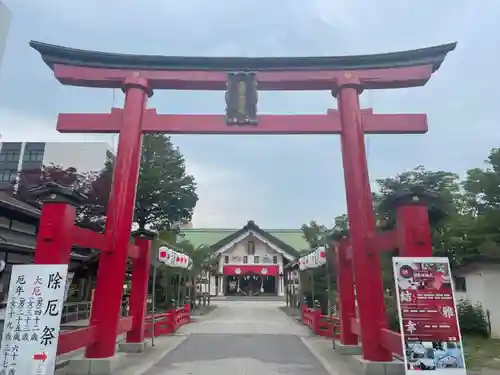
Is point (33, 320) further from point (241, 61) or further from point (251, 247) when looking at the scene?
point (251, 247)

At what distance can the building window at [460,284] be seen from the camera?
15.4m

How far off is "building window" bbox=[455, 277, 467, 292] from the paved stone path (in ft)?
19.3

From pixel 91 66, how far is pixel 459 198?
15957 millimetres

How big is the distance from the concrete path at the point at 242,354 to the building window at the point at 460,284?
19.1 ft

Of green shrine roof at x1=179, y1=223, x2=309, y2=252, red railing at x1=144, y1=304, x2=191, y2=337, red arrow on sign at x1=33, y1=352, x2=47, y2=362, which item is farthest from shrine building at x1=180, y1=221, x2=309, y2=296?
red arrow on sign at x1=33, y1=352, x2=47, y2=362

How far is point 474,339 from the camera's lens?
13.2 meters

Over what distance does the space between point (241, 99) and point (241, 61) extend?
1.05 meters

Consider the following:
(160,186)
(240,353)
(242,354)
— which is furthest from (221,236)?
(242,354)

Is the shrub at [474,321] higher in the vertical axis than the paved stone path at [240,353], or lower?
higher

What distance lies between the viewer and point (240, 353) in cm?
1141

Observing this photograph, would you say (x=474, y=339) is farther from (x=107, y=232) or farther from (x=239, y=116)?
(x=107, y=232)

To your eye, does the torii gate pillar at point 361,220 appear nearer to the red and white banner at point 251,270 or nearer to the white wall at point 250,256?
the red and white banner at point 251,270

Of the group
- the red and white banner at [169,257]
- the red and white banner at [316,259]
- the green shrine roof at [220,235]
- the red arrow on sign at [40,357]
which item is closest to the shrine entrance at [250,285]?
the green shrine roof at [220,235]

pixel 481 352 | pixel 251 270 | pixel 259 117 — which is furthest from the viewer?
pixel 251 270
